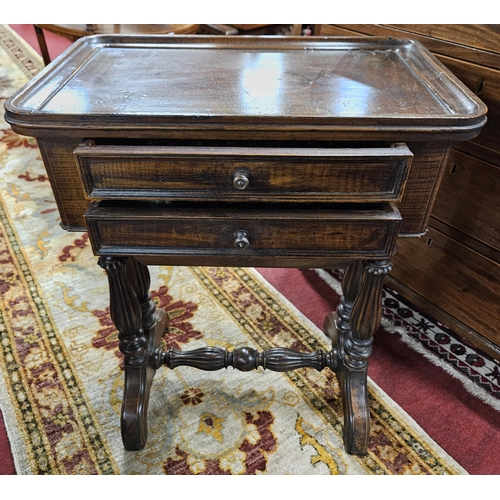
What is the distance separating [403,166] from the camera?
62 centimetres

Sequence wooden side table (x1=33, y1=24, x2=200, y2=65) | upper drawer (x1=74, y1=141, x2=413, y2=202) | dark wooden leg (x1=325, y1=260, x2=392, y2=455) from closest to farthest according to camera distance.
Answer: upper drawer (x1=74, y1=141, x2=413, y2=202) < dark wooden leg (x1=325, y1=260, x2=392, y2=455) < wooden side table (x1=33, y1=24, x2=200, y2=65)

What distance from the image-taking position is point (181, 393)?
3.62 feet

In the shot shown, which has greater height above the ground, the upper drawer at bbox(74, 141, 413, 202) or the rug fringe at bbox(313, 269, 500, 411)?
the upper drawer at bbox(74, 141, 413, 202)

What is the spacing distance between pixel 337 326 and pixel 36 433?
2.36 feet

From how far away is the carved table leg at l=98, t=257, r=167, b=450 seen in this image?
827mm

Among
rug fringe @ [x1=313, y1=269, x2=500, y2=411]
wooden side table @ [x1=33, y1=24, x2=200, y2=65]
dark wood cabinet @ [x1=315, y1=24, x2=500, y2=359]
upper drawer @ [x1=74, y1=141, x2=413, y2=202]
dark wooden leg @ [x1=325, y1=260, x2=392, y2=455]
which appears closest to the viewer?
upper drawer @ [x1=74, y1=141, x2=413, y2=202]

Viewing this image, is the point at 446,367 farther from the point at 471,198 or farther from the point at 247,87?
the point at 247,87

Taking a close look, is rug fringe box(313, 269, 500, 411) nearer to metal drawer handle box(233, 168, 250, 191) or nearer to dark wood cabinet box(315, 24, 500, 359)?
dark wood cabinet box(315, 24, 500, 359)

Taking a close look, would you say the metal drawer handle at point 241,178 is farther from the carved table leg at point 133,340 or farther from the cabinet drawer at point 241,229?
the carved table leg at point 133,340

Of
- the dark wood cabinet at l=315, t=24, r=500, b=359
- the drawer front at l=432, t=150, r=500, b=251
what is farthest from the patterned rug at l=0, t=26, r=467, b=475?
the drawer front at l=432, t=150, r=500, b=251

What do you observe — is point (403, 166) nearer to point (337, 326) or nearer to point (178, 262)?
point (178, 262)

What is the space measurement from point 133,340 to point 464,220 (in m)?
0.80

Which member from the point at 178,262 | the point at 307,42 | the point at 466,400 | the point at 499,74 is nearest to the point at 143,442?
the point at 178,262

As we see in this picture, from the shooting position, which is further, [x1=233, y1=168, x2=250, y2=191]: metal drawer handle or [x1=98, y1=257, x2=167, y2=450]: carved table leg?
[x1=98, y1=257, x2=167, y2=450]: carved table leg
